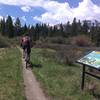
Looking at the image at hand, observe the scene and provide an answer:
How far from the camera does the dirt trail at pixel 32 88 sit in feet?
42.2

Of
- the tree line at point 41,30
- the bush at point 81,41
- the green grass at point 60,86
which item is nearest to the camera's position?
the green grass at point 60,86

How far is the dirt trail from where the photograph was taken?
42.2 ft

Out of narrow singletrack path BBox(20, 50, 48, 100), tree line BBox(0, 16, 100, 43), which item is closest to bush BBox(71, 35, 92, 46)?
tree line BBox(0, 16, 100, 43)

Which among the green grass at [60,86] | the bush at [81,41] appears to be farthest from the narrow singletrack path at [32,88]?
the bush at [81,41]

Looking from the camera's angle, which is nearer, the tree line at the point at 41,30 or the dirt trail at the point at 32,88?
the dirt trail at the point at 32,88

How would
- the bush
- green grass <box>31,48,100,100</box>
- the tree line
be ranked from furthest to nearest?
the tree line < the bush < green grass <box>31,48,100,100</box>

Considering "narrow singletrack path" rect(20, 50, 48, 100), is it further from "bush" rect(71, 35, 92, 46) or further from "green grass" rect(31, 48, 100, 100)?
"bush" rect(71, 35, 92, 46)

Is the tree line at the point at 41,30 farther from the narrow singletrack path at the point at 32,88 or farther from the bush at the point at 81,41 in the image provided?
the narrow singletrack path at the point at 32,88

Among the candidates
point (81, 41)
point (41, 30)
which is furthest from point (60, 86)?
point (41, 30)

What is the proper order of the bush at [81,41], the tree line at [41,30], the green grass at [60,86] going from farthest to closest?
the tree line at [41,30]
the bush at [81,41]
the green grass at [60,86]

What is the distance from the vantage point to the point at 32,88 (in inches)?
572

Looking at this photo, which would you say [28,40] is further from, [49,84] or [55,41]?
[55,41]

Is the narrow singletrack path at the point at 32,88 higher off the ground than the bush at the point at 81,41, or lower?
higher

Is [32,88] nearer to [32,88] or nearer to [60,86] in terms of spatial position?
[32,88]
